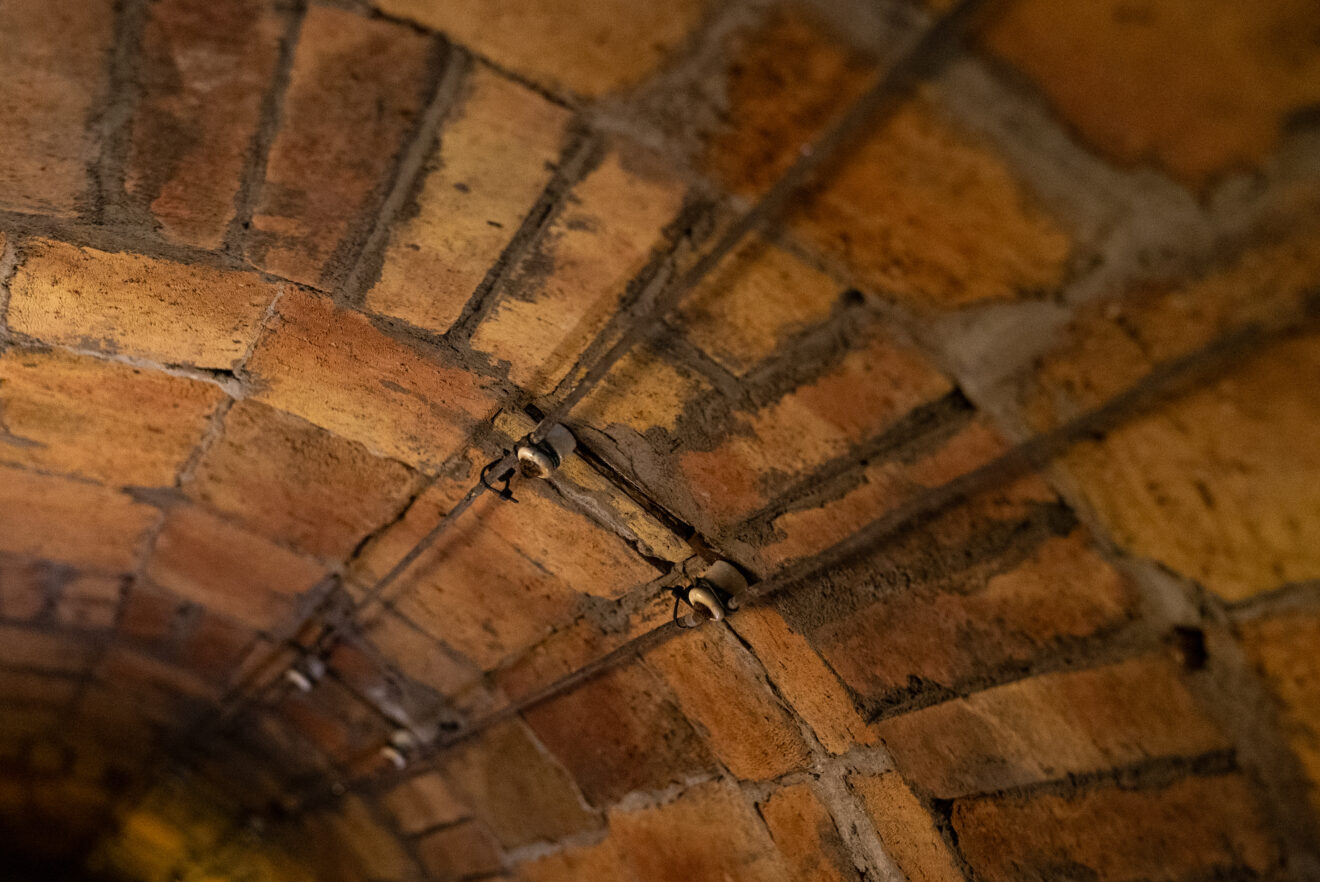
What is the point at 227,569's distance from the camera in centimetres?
230

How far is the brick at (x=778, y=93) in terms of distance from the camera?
0.82 metres

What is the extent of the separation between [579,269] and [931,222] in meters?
0.51

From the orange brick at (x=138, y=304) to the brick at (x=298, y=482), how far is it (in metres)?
0.21

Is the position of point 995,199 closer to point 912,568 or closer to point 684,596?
point 912,568

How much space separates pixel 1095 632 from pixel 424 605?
1614 mm

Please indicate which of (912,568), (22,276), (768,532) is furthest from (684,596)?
(22,276)

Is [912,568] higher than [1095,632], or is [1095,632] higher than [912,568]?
[912,568]

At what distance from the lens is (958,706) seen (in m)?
1.31

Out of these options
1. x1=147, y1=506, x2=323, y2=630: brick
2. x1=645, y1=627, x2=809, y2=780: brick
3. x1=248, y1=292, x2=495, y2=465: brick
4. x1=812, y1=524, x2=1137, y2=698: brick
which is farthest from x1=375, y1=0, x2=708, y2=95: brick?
x1=147, y1=506, x2=323, y2=630: brick

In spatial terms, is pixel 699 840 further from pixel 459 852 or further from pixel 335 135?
pixel 335 135

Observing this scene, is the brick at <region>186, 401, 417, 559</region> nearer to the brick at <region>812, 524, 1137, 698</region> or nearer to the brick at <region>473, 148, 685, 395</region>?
the brick at <region>473, 148, 685, 395</region>

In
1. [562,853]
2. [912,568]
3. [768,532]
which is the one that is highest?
[768,532]

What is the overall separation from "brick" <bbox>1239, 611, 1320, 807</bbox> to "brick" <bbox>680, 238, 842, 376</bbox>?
25.9 inches

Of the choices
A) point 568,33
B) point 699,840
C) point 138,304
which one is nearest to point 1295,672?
point 568,33
